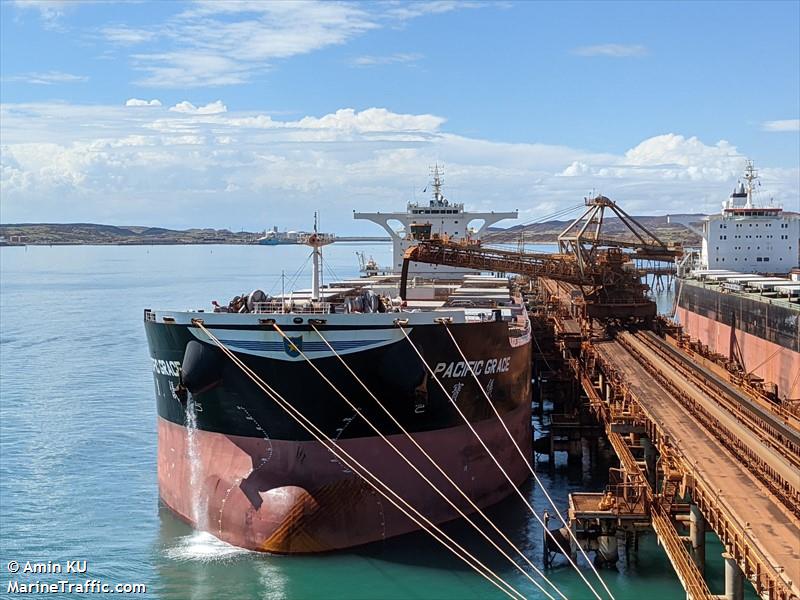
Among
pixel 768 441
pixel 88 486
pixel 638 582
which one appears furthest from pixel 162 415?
pixel 768 441

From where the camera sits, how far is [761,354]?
33.6 metres

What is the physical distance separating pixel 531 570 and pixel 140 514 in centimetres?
916

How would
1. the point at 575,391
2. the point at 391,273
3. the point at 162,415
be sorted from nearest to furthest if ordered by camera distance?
the point at 162,415 < the point at 575,391 < the point at 391,273

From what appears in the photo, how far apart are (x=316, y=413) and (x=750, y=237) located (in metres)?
43.4

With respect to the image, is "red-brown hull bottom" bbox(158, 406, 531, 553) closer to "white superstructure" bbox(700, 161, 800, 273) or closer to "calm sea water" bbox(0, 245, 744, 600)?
"calm sea water" bbox(0, 245, 744, 600)

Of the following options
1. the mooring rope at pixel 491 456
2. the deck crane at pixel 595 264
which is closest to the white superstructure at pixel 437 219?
the deck crane at pixel 595 264

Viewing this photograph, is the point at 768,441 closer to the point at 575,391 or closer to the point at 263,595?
the point at 263,595

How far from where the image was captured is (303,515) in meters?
17.1

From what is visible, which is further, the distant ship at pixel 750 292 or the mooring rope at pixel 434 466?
the distant ship at pixel 750 292

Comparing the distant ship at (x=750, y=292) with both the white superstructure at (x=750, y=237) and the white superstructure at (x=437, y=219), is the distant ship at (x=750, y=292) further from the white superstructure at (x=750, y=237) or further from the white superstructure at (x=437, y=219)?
the white superstructure at (x=437, y=219)

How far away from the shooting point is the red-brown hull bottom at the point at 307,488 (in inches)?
674

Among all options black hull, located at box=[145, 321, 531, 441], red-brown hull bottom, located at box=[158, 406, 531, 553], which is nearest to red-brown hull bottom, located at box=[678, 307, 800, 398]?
red-brown hull bottom, located at box=[158, 406, 531, 553]

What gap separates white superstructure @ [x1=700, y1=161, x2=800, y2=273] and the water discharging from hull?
137ft

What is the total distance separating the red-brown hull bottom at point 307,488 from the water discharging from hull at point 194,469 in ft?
0.07
